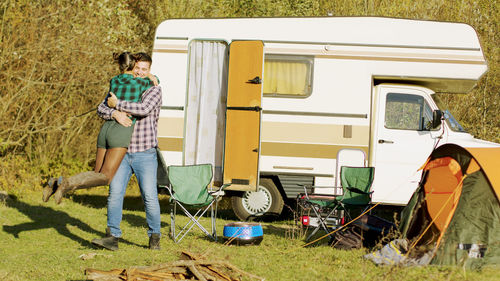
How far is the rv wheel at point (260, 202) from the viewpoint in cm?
949

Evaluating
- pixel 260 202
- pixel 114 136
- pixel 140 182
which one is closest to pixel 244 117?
pixel 260 202

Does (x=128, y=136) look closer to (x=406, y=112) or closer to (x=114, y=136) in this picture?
(x=114, y=136)

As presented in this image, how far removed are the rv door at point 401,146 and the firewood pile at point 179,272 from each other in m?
4.20

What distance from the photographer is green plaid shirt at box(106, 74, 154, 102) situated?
6477mm

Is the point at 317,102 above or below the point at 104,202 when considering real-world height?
above

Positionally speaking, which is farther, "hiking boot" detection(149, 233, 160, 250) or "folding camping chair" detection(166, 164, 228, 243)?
"folding camping chair" detection(166, 164, 228, 243)

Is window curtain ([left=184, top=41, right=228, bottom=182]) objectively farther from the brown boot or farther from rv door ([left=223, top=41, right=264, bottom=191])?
the brown boot

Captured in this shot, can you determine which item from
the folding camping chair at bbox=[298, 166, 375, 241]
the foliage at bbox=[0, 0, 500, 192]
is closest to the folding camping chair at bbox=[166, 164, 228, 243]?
the folding camping chair at bbox=[298, 166, 375, 241]

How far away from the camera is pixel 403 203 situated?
30.1 ft

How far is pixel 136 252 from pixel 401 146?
4211 mm

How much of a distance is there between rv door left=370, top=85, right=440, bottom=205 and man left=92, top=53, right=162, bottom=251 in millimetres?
3689

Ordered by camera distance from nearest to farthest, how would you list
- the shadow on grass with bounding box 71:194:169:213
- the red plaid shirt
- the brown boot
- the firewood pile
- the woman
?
the firewood pile < the brown boot < the woman < the red plaid shirt < the shadow on grass with bounding box 71:194:169:213

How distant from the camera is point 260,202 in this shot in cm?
959

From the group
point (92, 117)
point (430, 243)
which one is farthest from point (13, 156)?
point (430, 243)
